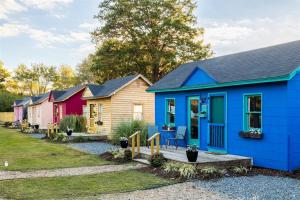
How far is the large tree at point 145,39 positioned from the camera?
125ft

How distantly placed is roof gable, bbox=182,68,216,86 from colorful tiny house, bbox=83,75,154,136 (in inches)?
314

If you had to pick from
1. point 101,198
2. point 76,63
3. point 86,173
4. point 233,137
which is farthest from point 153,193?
point 76,63

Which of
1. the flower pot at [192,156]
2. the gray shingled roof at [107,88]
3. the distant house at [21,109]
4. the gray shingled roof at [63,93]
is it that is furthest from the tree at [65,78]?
the flower pot at [192,156]

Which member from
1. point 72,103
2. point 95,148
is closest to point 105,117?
point 95,148

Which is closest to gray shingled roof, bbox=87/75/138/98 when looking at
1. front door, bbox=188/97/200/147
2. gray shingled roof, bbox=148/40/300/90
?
gray shingled roof, bbox=148/40/300/90

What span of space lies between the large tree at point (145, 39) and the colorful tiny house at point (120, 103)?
43.9ft

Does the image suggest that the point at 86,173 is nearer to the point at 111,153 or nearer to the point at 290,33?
the point at 111,153

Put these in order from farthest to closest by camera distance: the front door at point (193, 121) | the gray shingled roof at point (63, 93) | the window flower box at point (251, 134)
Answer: the gray shingled roof at point (63, 93)
the front door at point (193, 121)
the window flower box at point (251, 134)

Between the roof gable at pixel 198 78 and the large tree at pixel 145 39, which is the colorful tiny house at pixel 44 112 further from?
the roof gable at pixel 198 78

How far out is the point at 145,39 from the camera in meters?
38.6

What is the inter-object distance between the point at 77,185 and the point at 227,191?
3804 millimetres

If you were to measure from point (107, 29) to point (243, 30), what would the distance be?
20.5 metres

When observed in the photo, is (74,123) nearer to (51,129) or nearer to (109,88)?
(51,129)

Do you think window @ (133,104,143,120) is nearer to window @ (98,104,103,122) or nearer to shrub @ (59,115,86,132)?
window @ (98,104,103,122)
